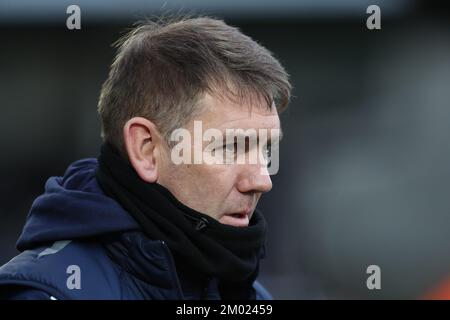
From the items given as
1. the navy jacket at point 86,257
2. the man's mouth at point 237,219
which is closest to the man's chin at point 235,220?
Result: the man's mouth at point 237,219

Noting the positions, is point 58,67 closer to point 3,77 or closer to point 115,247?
point 3,77

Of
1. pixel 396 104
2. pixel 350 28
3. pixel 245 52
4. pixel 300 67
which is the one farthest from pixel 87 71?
pixel 245 52

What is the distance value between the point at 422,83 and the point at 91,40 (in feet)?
9.06

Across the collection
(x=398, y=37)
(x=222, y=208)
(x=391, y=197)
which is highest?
(x=398, y=37)

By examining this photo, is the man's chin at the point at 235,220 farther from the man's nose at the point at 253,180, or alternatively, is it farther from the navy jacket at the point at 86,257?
the navy jacket at the point at 86,257

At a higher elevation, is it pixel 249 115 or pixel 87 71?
pixel 87 71

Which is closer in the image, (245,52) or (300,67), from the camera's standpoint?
(245,52)

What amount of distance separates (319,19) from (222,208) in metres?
4.09

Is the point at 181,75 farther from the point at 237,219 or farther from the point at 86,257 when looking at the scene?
the point at 86,257

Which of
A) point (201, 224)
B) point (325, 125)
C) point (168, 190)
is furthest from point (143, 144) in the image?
point (325, 125)

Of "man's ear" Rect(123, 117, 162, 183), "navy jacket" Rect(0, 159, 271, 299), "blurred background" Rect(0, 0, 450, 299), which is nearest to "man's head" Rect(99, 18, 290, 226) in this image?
"man's ear" Rect(123, 117, 162, 183)

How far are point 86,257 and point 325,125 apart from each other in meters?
4.20

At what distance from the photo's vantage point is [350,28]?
5855mm

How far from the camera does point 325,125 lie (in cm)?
588
